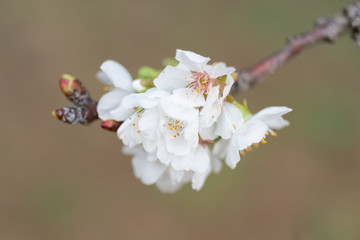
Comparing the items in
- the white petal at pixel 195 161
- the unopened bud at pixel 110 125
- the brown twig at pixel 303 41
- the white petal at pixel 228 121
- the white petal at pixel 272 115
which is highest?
the brown twig at pixel 303 41

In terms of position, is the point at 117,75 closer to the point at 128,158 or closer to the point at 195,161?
the point at 195,161

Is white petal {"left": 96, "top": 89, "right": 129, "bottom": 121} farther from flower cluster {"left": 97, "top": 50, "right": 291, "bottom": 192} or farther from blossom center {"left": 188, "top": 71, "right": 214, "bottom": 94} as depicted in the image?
blossom center {"left": 188, "top": 71, "right": 214, "bottom": 94}

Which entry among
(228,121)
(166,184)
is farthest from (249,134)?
(166,184)

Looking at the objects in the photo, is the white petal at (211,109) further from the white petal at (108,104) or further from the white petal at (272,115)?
the white petal at (108,104)

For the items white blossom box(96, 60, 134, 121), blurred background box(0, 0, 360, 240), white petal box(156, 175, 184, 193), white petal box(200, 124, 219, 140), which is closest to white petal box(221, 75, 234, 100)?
white petal box(200, 124, 219, 140)

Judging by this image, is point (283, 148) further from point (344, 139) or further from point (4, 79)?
point (4, 79)

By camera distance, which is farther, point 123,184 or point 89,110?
point 123,184

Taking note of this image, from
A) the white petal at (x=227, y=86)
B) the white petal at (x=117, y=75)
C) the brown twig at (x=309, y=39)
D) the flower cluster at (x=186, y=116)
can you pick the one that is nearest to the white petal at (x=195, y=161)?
the flower cluster at (x=186, y=116)

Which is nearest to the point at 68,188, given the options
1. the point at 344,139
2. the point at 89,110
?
the point at 89,110
